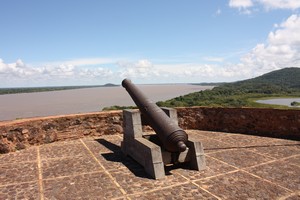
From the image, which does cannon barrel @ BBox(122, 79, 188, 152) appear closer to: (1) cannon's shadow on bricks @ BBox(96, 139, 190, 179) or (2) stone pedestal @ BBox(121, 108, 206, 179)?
(2) stone pedestal @ BBox(121, 108, 206, 179)

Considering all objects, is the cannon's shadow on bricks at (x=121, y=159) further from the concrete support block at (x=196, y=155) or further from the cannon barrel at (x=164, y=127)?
the concrete support block at (x=196, y=155)

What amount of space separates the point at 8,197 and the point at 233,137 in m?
6.24

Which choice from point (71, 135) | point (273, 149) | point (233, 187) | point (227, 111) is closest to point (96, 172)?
point (233, 187)

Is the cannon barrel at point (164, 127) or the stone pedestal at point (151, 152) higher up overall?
the cannon barrel at point (164, 127)

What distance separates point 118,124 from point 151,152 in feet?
13.6

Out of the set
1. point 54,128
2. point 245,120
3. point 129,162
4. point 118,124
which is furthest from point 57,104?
point 129,162

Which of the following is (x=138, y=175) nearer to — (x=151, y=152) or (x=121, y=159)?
(x=151, y=152)

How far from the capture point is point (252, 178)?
4891 mm

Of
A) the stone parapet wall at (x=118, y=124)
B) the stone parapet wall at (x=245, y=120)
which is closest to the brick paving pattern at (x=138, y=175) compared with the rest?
the stone parapet wall at (x=118, y=124)

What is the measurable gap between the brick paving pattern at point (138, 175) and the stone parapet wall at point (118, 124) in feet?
1.55

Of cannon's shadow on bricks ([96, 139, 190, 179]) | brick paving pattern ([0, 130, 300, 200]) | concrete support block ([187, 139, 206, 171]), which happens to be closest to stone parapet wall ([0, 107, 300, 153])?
brick paving pattern ([0, 130, 300, 200])

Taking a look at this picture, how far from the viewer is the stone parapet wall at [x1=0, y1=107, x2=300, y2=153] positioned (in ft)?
23.7

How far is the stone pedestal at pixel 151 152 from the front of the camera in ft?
Result: 16.3

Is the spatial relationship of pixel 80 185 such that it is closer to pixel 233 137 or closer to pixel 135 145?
pixel 135 145
